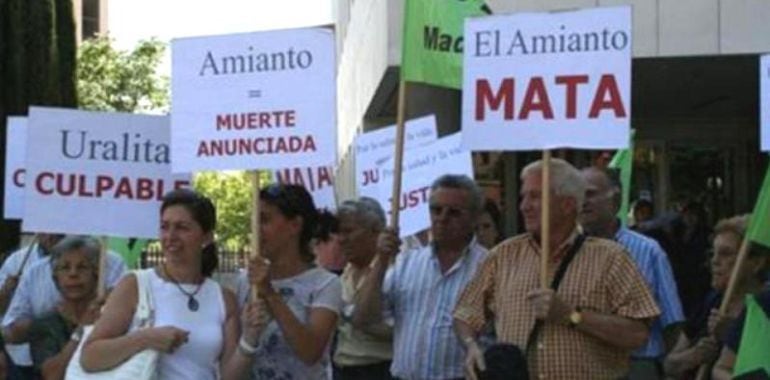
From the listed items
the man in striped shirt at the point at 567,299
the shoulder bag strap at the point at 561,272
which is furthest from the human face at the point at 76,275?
the shoulder bag strap at the point at 561,272

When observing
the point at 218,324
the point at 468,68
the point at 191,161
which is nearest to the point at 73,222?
the point at 191,161

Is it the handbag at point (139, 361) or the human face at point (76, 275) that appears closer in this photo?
the handbag at point (139, 361)

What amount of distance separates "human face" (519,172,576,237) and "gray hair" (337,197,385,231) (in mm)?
1545

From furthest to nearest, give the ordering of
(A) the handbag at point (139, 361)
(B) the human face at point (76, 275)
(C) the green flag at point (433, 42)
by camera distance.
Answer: (C) the green flag at point (433, 42), (B) the human face at point (76, 275), (A) the handbag at point (139, 361)

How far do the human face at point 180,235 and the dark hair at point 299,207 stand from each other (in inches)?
15.8

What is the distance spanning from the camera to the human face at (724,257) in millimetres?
6828

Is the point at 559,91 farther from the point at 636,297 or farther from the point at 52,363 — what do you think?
the point at 52,363

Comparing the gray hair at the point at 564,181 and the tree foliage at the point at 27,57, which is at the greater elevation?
the tree foliage at the point at 27,57

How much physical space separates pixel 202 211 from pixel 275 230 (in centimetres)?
42

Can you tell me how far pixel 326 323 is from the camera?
6.21 m

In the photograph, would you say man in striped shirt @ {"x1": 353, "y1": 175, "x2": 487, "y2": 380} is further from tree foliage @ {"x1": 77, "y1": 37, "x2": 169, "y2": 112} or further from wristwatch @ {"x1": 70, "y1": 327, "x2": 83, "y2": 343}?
tree foliage @ {"x1": 77, "y1": 37, "x2": 169, "y2": 112}

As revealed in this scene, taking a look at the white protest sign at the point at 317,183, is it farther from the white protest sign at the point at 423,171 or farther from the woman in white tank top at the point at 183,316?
the woman in white tank top at the point at 183,316

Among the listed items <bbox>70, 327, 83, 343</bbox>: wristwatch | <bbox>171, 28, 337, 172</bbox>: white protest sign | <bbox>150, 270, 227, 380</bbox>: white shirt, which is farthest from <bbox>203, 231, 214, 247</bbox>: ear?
<bbox>70, 327, 83, 343</bbox>: wristwatch

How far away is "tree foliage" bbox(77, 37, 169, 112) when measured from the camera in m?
49.6
